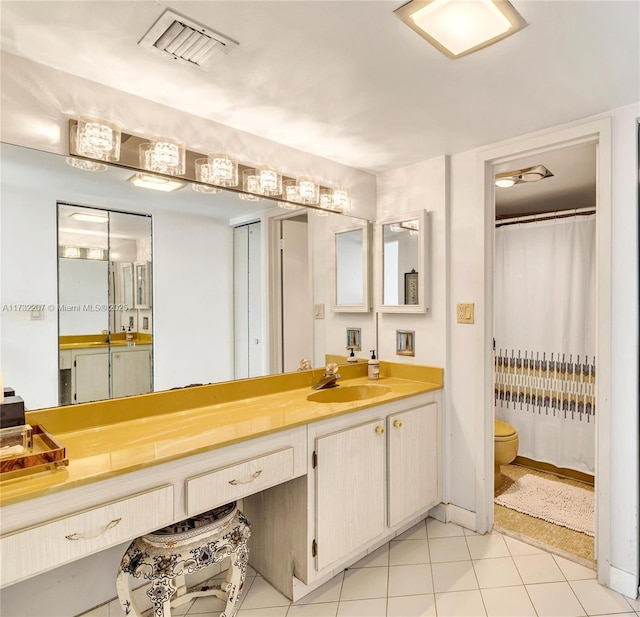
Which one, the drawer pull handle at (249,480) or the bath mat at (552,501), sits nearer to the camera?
the drawer pull handle at (249,480)

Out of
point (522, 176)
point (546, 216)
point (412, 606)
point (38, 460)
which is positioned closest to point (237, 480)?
point (38, 460)

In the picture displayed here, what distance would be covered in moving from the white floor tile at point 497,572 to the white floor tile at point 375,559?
1.42ft

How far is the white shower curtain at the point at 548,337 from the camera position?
3.10 metres

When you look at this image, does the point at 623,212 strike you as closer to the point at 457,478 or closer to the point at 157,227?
the point at 457,478

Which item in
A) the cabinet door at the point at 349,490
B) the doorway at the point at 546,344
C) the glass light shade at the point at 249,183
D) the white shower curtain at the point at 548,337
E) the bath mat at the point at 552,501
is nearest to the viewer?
the cabinet door at the point at 349,490

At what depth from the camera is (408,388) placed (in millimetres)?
2404

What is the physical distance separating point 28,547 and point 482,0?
194 centimetres

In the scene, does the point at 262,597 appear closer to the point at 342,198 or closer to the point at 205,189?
the point at 205,189

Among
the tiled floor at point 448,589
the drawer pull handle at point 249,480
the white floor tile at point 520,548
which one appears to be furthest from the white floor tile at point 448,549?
the drawer pull handle at point 249,480

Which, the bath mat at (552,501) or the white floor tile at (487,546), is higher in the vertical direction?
the white floor tile at (487,546)

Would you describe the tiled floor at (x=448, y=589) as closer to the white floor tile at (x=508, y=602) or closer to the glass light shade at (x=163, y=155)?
the white floor tile at (x=508, y=602)

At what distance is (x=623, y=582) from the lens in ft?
6.13

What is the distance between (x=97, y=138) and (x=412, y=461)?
2.08 metres

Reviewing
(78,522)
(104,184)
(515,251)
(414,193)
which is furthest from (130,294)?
(515,251)
